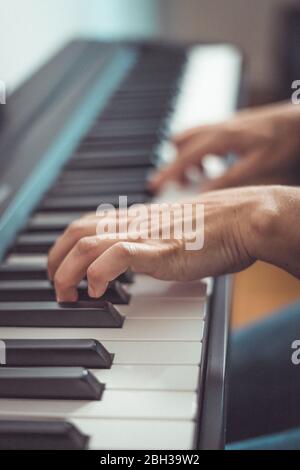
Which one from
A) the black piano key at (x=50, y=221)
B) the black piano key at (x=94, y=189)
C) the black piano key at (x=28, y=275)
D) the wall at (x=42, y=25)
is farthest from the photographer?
the wall at (x=42, y=25)

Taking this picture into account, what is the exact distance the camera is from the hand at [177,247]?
2.31ft

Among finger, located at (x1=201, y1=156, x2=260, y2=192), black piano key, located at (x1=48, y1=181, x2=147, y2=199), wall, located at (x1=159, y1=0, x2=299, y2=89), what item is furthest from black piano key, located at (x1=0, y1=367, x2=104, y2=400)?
wall, located at (x1=159, y1=0, x2=299, y2=89)

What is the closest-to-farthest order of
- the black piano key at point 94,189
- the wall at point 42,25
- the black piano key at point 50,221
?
the black piano key at point 50,221 → the black piano key at point 94,189 → the wall at point 42,25

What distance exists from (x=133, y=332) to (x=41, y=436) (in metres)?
0.17

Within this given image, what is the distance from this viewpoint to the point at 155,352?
0.66 meters

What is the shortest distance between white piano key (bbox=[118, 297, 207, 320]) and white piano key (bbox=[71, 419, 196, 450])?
0.17 meters

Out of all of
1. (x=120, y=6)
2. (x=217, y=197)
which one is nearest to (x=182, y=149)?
(x=217, y=197)

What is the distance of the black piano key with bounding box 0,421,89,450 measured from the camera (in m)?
0.55

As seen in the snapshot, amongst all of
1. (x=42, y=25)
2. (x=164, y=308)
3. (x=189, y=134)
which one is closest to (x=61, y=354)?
(x=164, y=308)

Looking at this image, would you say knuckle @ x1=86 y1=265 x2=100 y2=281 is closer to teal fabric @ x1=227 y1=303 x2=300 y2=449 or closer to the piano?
the piano

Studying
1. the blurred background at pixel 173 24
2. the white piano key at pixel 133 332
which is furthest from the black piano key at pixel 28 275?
the blurred background at pixel 173 24

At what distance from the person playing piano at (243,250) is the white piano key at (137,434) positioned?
0.58ft

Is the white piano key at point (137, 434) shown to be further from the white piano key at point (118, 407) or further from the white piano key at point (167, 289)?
the white piano key at point (167, 289)
